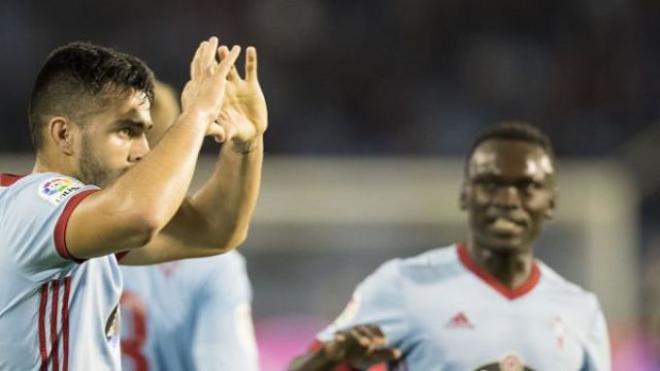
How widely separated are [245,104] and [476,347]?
132 cm

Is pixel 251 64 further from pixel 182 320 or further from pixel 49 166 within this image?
pixel 182 320

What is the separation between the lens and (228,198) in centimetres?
369

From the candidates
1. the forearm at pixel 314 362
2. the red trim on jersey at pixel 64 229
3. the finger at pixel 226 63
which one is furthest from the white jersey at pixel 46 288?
the forearm at pixel 314 362

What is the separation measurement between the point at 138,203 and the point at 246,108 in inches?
32.6

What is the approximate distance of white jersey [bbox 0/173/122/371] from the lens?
295 centimetres

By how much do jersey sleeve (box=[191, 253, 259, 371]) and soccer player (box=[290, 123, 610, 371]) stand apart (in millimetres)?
542

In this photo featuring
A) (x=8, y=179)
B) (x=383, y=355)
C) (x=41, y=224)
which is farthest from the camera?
(x=383, y=355)

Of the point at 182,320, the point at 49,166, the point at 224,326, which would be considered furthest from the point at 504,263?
the point at 49,166

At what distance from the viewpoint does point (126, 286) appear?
5027 millimetres

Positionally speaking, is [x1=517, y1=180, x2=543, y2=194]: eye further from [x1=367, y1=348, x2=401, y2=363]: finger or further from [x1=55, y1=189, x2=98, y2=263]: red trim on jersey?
[x1=55, y1=189, x2=98, y2=263]: red trim on jersey

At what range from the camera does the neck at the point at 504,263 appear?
466 centimetres

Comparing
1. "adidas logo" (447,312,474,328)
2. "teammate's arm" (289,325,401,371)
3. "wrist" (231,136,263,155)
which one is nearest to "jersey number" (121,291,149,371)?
"teammate's arm" (289,325,401,371)

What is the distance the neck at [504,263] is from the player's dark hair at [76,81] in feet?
5.83

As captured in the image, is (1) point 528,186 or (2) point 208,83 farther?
(1) point 528,186
